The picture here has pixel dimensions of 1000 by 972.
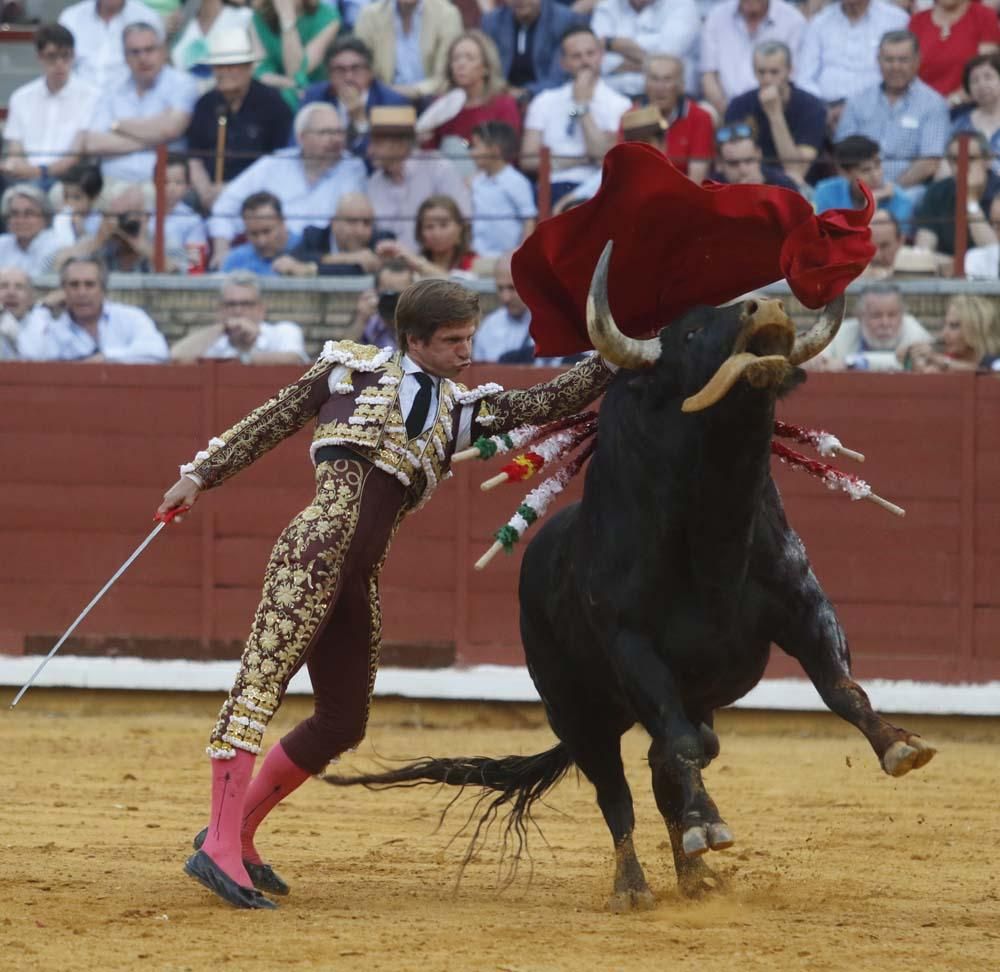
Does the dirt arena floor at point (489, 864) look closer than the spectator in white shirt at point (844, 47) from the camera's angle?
Yes

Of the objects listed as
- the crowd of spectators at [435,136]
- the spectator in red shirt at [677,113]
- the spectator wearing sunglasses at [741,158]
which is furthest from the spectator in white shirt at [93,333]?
the spectator wearing sunglasses at [741,158]

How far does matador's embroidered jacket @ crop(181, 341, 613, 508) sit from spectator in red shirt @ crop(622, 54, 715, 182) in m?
4.58

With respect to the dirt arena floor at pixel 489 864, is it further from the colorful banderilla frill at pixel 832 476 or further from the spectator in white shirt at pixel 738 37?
the spectator in white shirt at pixel 738 37

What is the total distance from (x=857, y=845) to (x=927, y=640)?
267cm

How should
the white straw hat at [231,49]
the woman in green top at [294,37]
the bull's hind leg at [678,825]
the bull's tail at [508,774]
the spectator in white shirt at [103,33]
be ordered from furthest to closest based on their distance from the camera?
the spectator in white shirt at [103,33], the woman in green top at [294,37], the white straw hat at [231,49], the bull's tail at [508,774], the bull's hind leg at [678,825]

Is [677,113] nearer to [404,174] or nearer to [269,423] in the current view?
[404,174]

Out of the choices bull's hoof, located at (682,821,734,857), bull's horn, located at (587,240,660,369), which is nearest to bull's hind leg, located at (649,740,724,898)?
bull's hoof, located at (682,821,734,857)

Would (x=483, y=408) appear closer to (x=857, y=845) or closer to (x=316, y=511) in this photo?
(x=316, y=511)

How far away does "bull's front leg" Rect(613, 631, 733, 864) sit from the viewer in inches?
146

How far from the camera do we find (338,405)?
4270 mm

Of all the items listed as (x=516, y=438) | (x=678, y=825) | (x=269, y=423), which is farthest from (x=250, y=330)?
(x=678, y=825)

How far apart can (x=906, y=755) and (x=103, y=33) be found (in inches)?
300

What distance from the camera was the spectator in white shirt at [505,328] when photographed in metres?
8.28

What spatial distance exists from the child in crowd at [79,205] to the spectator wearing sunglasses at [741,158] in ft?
9.87
